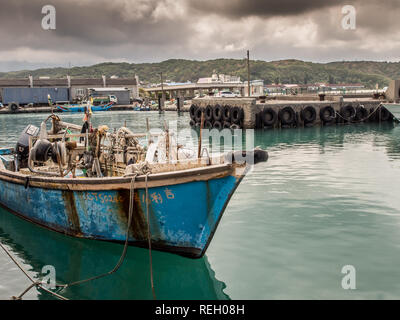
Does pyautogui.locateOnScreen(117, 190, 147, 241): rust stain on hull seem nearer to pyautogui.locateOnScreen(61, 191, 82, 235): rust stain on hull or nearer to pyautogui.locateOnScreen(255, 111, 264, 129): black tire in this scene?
pyautogui.locateOnScreen(61, 191, 82, 235): rust stain on hull

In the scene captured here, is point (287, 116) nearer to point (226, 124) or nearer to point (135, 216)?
point (226, 124)

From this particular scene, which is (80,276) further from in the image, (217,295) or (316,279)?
(316,279)

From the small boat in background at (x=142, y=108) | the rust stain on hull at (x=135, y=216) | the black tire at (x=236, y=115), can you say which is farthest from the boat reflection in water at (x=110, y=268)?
the small boat in background at (x=142, y=108)

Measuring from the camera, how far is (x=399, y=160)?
A: 63.3 ft

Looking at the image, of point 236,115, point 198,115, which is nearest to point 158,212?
point 236,115

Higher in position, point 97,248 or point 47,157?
point 47,157

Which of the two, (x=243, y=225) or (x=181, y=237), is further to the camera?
(x=243, y=225)

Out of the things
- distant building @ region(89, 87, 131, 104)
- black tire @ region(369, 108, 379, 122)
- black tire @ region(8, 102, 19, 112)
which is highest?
distant building @ region(89, 87, 131, 104)

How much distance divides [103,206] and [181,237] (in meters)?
1.76

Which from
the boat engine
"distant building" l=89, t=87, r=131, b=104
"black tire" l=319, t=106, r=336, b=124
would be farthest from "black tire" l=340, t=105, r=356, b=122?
"distant building" l=89, t=87, r=131, b=104

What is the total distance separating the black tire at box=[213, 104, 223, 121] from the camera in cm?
3762

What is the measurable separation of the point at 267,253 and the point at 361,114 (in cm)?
3633

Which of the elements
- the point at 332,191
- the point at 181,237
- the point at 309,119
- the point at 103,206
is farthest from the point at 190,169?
the point at 309,119

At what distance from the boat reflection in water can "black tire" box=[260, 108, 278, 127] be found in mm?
27787
